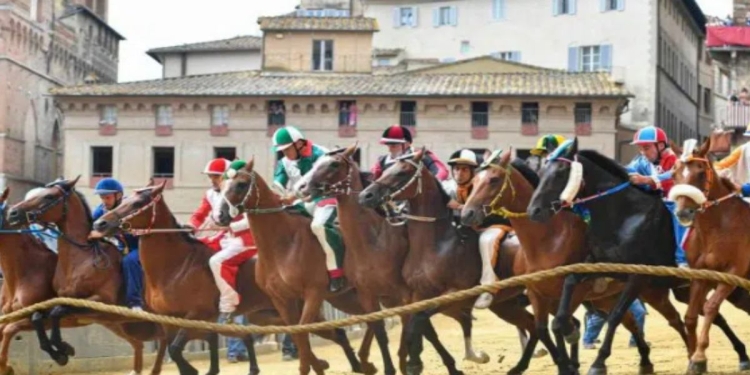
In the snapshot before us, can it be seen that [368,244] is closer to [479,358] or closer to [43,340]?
[479,358]

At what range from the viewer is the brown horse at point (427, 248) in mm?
16016

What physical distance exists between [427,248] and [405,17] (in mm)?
65593

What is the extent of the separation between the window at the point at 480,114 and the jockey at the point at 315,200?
43.9 m

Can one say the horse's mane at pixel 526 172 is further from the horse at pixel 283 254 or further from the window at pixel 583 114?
the window at pixel 583 114

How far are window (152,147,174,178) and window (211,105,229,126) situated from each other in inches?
88.8

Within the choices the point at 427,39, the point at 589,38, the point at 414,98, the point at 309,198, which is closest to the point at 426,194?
the point at 309,198

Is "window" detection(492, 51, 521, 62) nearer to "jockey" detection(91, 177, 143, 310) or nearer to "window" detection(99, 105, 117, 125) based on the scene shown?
"window" detection(99, 105, 117, 125)

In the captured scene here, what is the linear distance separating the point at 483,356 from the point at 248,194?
3.90 m

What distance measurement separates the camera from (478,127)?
203 feet

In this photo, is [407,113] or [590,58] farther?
[590,58]

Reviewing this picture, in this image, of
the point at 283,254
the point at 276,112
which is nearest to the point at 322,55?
the point at 276,112

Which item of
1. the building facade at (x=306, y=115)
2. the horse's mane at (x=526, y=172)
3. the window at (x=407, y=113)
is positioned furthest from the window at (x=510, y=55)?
the horse's mane at (x=526, y=172)

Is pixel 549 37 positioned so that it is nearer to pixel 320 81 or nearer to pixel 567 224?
pixel 320 81

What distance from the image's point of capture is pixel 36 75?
8106 centimetres
